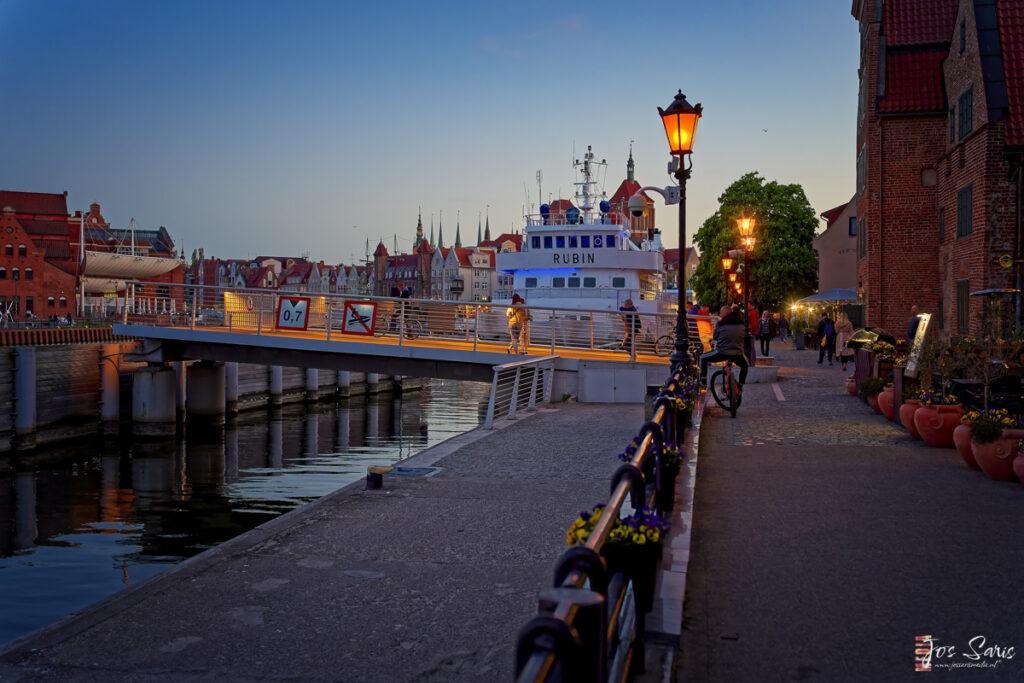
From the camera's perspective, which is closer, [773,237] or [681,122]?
[681,122]

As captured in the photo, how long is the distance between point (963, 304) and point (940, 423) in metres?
15.5

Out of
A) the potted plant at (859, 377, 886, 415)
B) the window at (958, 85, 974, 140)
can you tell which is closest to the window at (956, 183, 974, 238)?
the window at (958, 85, 974, 140)

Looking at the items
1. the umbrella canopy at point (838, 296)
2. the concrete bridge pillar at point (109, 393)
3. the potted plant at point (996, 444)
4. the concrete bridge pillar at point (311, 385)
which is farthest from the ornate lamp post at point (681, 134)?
the concrete bridge pillar at point (311, 385)

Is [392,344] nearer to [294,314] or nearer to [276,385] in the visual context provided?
[294,314]

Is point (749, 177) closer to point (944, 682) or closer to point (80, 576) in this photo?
point (80, 576)

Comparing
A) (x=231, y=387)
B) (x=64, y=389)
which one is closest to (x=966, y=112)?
(x=231, y=387)

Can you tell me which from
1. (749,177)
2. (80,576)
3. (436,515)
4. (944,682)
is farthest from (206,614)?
(749,177)

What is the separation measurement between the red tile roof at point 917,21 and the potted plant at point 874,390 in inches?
761

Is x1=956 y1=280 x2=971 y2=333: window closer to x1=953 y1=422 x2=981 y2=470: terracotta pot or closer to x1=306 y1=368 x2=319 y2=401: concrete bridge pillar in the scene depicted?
x1=953 y1=422 x2=981 y2=470: terracotta pot

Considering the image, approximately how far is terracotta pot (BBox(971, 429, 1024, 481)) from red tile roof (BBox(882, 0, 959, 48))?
25348 millimetres

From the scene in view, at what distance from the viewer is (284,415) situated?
38.7 metres

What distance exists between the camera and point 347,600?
6387mm

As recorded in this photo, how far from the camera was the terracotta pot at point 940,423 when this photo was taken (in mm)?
11859

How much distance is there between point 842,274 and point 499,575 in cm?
5389
